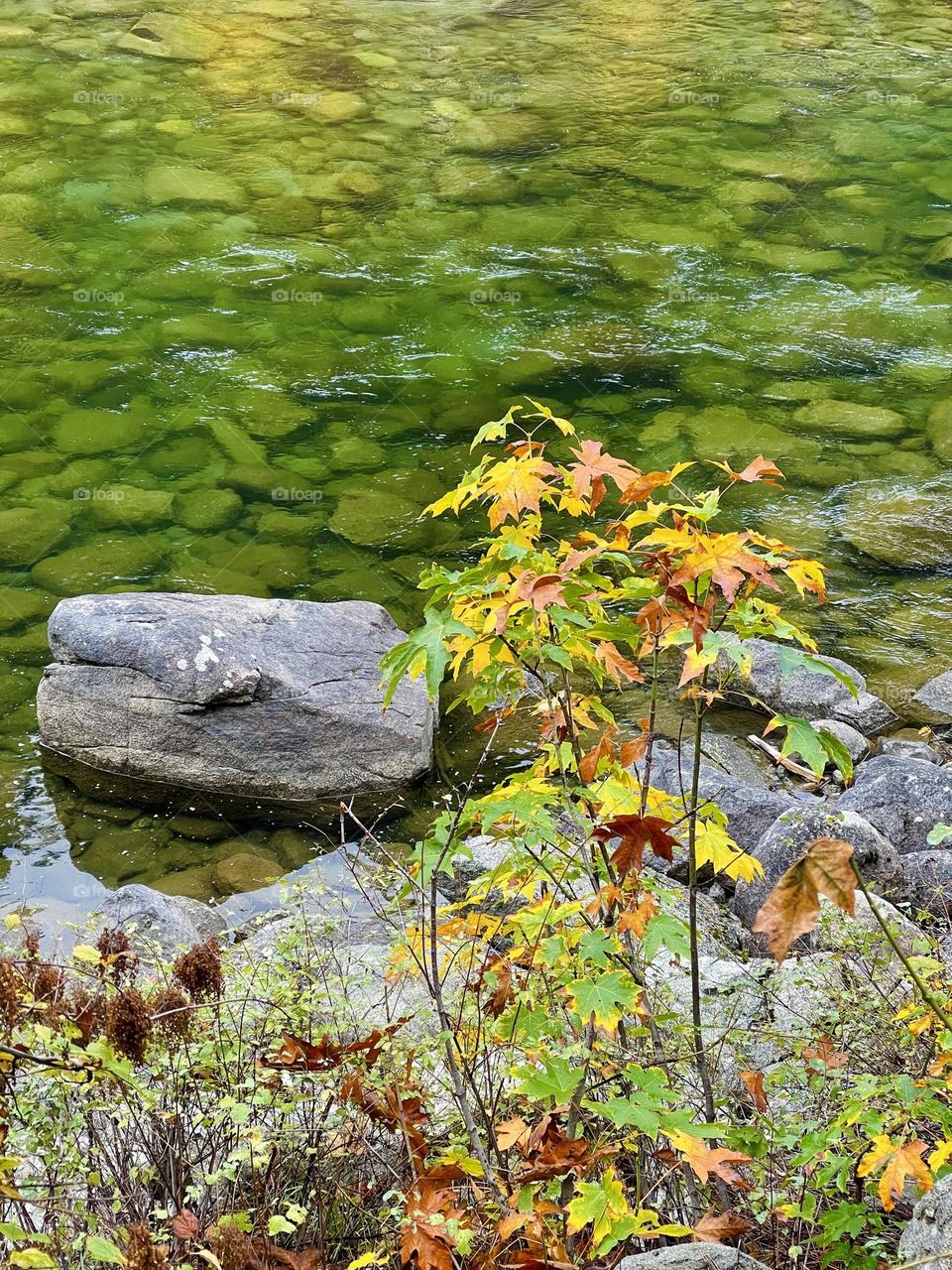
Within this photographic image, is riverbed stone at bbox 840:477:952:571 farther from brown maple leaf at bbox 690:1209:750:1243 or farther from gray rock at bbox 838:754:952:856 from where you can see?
brown maple leaf at bbox 690:1209:750:1243

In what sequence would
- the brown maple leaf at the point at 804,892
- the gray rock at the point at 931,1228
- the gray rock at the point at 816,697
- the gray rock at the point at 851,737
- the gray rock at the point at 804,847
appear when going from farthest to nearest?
1. the gray rock at the point at 816,697
2. the gray rock at the point at 851,737
3. the gray rock at the point at 804,847
4. the gray rock at the point at 931,1228
5. the brown maple leaf at the point at 804,892

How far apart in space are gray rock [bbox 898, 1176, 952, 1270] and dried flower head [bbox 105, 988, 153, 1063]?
44.3 inches

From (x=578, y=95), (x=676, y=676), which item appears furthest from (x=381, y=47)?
(x=676, y=676)

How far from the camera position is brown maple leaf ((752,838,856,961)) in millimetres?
1366

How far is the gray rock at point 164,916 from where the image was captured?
3.65 m

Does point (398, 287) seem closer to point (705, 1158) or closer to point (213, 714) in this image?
point (213, 714)

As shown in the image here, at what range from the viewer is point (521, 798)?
2.00 m

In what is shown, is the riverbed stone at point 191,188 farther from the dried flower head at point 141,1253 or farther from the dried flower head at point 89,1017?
the dried flower head at point 141,1253

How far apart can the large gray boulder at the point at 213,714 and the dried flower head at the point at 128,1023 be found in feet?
9.66

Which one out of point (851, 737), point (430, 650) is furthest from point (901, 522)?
point (430, 650)

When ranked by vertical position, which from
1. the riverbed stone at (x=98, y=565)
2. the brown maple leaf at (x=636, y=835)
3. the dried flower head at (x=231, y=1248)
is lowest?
the riverbed stone at (x=98, y=565)

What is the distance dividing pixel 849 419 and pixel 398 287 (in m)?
3.34

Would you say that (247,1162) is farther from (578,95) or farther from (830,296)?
(578,95)

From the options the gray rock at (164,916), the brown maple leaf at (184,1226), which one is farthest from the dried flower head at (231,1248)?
the gray rock at (164,916)
